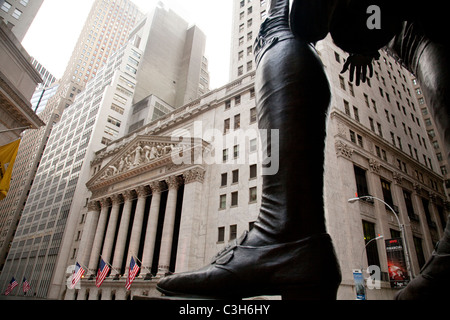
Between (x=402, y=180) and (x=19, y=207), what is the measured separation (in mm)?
94309

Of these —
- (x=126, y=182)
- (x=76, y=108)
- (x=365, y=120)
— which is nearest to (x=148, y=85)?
(x=76, y=108)

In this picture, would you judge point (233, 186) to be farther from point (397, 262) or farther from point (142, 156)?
point (142, 156)

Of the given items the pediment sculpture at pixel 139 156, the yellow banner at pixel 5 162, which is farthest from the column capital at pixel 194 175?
the yellow banner at pixel 5 162

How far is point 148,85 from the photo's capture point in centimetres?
6675

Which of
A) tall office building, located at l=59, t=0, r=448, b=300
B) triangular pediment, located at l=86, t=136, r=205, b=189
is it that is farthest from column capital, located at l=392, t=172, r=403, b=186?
triangular pediment, located at l=86, t=136, r=205, b=189

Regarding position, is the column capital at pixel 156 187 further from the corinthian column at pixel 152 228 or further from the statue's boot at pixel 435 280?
the statue's boot at pixel 435 280

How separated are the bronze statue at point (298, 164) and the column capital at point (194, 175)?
2851cm

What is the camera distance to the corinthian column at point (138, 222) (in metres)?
32.5

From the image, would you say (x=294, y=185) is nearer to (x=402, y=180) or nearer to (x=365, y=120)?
(x=365, y=120)

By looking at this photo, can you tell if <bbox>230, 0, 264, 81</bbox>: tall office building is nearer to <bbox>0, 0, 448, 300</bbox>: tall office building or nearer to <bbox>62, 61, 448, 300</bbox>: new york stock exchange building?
<bbox>0, 0, 448, 300</bbox>: tall office building

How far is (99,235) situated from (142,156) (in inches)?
521

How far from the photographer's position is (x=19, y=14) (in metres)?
32.2

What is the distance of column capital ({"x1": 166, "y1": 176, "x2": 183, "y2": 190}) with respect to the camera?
3178cm
